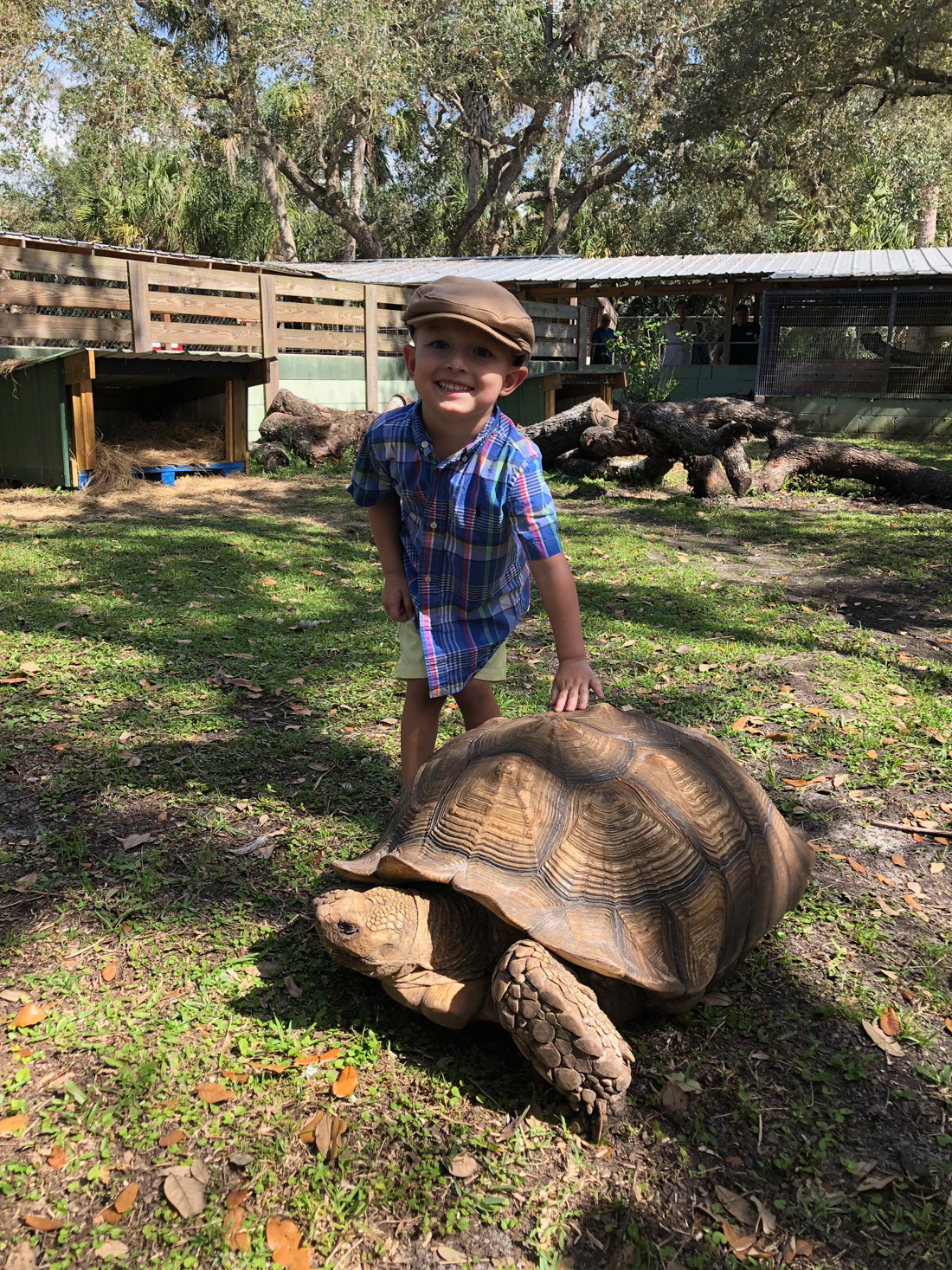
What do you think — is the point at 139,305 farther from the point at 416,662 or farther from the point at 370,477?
the point at 416,662

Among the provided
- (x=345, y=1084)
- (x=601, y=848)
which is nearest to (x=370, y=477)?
(x=601, y=848)

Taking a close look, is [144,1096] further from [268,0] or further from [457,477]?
[268,0]

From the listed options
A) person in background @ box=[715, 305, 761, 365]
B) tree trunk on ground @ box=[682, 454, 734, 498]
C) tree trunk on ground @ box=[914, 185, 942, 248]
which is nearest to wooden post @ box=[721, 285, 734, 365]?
person in background @ box=[715, 305, 761, 365]

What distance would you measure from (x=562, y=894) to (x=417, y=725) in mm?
1151

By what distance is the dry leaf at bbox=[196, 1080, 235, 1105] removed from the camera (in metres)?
2.34

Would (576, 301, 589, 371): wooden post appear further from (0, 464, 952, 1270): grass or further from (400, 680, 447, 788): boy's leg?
(400, 680, 447, 788): boy's leg

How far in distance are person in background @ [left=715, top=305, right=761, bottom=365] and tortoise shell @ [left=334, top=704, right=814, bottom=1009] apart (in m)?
20.5

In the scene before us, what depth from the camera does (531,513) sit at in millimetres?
2928

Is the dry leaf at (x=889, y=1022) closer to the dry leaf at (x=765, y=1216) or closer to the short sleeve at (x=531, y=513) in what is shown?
the dry leaf at (x=765, y=1216)

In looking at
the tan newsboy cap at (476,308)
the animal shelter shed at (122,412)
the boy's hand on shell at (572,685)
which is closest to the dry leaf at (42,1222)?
the boy's hand on shell at (572,685)

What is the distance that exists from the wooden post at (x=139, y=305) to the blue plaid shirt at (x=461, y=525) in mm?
10139

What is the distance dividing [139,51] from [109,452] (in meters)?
14.9

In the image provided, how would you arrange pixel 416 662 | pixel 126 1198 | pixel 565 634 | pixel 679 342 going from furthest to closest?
pixel 679 342 < pixel 416 662 < pixel 565 634 < pixel 126 1198

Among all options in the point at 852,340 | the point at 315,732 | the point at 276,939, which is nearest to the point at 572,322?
the point at 852,340
